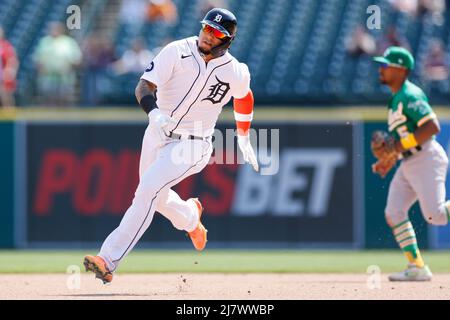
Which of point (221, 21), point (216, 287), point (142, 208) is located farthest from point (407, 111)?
point (142, 208)

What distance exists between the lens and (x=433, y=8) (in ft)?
56.1

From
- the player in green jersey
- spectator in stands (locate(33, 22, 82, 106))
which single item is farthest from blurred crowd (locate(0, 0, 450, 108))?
the player in green jersey

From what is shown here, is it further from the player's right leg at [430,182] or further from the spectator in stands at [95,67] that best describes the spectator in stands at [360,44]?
the player's right leg at [430,182]

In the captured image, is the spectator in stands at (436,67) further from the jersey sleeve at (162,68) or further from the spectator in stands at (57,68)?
the jersey sleeve at (162,68)

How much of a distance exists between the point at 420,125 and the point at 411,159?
0.35 meters

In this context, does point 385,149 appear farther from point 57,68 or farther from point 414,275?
point 57,68

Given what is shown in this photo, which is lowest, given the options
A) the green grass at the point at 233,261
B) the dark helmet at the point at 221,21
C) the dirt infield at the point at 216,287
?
the green grass at the point at 233,261

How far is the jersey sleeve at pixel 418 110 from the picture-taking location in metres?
9.12

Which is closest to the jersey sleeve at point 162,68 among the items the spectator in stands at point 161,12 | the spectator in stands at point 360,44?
the spectator in stands at point 360,44

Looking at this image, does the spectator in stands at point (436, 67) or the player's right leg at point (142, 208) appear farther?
the spectator in stands at point (436, 67)

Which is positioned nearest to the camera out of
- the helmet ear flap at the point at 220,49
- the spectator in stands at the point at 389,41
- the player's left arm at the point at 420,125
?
the helmet ear flap at the point at 220,49

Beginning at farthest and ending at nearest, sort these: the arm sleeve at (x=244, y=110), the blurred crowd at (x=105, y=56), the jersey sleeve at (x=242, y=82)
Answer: the blurred crowd at (x=105, y=56) → the arm sleeve at (x=244, y=110) → the jersey sleeve at (x=242, y=82)

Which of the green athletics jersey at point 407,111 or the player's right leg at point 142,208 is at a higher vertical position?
the green athletics jersey at point 407,111

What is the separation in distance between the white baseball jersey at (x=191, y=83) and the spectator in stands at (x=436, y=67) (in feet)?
25.0
